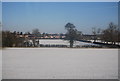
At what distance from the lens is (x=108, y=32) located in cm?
700

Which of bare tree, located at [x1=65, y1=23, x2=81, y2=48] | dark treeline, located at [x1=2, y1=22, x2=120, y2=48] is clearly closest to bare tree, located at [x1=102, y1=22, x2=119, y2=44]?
dark treeline, located at [x1=2, y1=22, x2=120, y2=48]

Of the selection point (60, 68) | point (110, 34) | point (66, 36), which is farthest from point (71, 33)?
point (60, 68)

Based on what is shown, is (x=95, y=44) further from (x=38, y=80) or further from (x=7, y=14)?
(x=38, y=80)

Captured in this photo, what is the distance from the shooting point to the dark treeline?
708cm

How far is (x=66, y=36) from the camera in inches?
305

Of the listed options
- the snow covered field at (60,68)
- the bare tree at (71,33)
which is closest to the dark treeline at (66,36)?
the bare tree at (71,33)

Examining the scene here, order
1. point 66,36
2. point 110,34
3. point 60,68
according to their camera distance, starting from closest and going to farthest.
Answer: point 60,68, point 110,34, point 66,36

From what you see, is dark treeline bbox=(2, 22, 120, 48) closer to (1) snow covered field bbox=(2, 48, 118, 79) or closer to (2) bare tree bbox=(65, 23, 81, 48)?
(2) bare tree bbox=(65, 23, 81, 48)

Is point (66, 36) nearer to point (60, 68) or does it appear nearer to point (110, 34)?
point (110, 34)

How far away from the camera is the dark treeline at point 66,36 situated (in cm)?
708

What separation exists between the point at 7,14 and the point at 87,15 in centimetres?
375

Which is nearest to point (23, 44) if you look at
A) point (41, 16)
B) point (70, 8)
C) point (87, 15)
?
point (41, 16)

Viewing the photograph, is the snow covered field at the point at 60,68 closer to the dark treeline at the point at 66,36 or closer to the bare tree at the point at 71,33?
the dark treeline at the point at 66,36

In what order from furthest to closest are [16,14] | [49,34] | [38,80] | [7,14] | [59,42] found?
[59,42] → [49,34] → [16,14] → [7,14] → [38,80]
